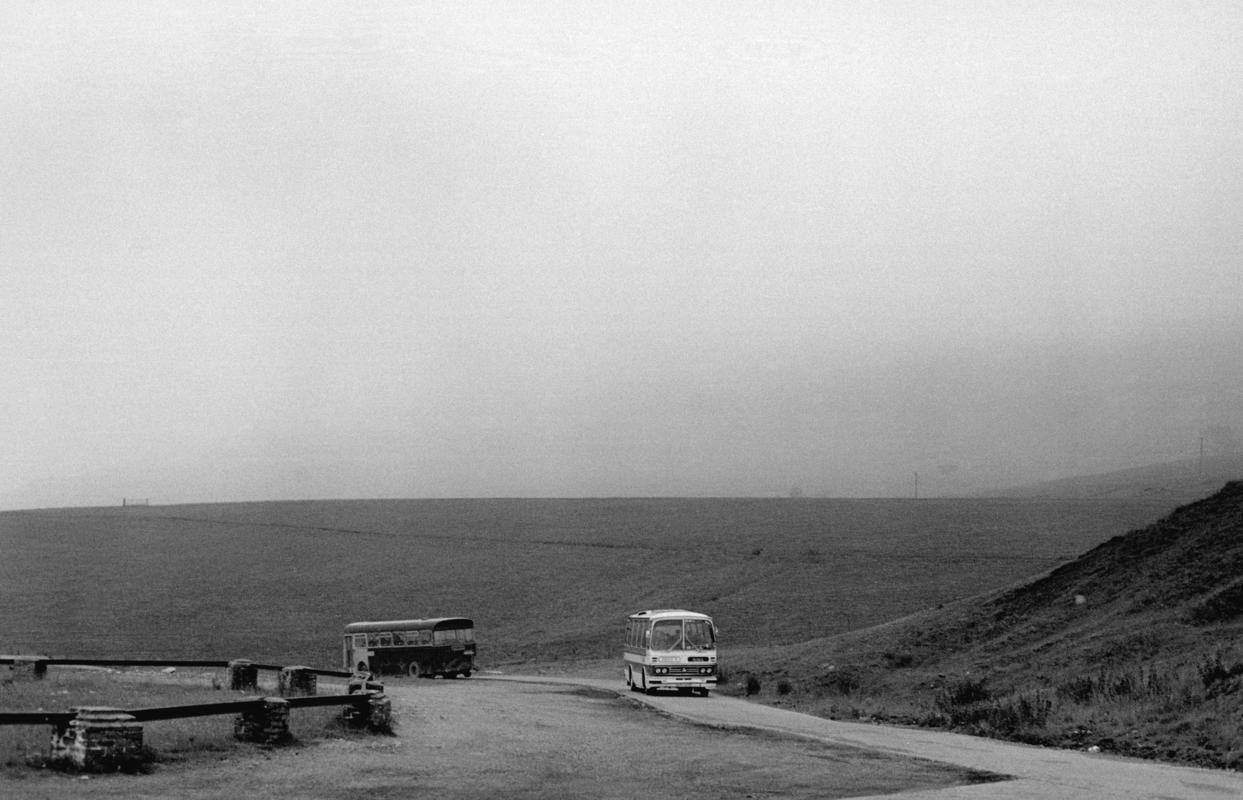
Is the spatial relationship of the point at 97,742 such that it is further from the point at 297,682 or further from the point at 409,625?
the point at 409,625

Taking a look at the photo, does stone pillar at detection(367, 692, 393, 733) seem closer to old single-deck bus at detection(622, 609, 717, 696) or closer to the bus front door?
old single-deck bus at detection(622, 609, 717, 696)

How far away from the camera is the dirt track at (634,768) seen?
59.6ft

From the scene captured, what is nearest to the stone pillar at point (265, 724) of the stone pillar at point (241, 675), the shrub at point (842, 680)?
the stone pillar at point (241, 675)

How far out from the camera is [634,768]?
72.0 feet

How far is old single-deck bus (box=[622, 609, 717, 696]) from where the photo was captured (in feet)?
149

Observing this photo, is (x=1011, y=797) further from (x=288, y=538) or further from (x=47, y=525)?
(x=47, y=525)

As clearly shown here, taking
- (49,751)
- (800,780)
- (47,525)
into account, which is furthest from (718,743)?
(47,525)

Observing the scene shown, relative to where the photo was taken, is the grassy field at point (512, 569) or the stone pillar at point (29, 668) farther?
the grassy field at point (512, 569)

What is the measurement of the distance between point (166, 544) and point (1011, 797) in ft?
316

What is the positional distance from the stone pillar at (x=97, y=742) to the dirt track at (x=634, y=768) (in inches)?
14.3

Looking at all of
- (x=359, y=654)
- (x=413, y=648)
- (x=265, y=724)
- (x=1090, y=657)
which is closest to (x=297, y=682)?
(x=265, y=724)

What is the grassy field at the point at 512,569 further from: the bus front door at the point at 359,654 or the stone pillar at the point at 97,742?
the stone pillar at the point at 97,742

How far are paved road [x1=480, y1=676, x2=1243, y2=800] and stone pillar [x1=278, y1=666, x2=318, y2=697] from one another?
31.0 ft

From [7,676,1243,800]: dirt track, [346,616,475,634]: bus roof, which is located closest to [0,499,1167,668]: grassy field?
[346,616,475,634]: bus roof
